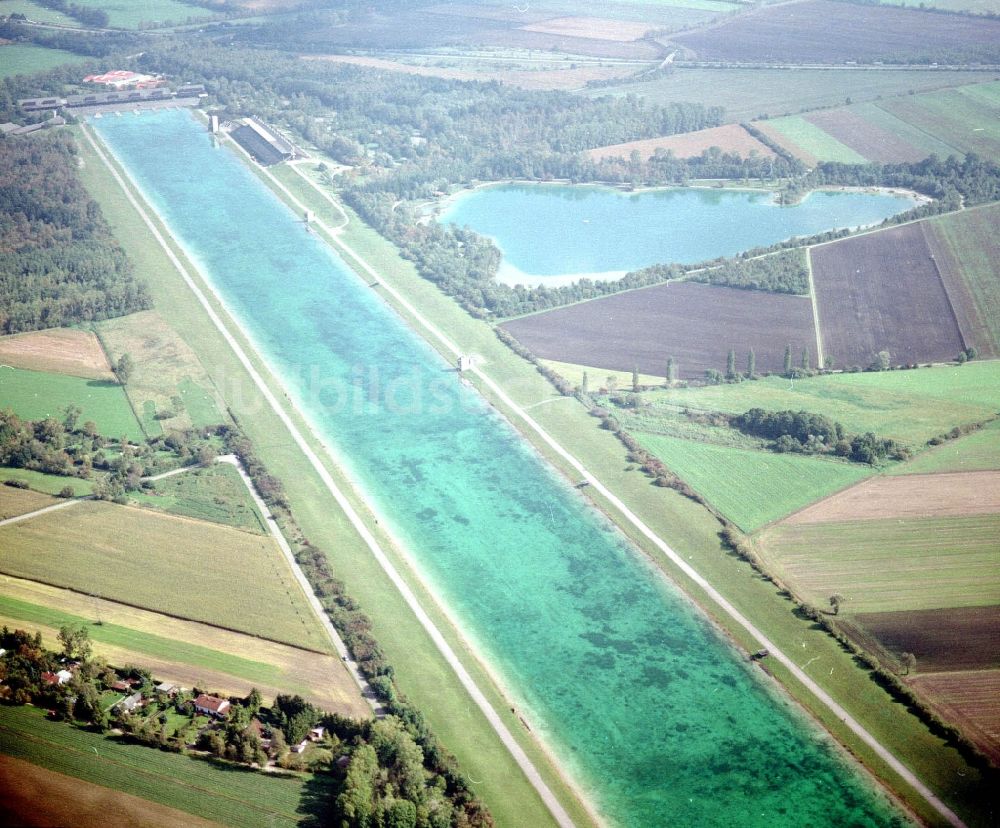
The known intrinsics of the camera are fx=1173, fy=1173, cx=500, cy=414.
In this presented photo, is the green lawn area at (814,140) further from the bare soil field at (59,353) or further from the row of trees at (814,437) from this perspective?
the bare soil field at (59,353)

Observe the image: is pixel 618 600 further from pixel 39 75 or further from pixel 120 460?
pixel 39 75

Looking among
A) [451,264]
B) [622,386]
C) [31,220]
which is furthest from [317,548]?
[31,220]

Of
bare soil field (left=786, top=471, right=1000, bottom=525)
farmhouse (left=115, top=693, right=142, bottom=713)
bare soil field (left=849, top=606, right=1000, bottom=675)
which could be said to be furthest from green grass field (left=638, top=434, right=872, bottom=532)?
farmhouse (left=115, top=693, right=142, bottom=713)

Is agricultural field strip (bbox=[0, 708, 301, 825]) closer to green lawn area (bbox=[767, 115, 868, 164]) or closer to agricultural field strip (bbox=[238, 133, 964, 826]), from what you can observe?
agricultural field strip (bbox=[238, 133, 964, 826])

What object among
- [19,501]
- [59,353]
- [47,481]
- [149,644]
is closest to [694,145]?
[59,353]

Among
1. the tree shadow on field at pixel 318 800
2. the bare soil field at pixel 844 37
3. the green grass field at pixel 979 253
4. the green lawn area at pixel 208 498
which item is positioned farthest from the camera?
the bare soil field at pixel 844 37

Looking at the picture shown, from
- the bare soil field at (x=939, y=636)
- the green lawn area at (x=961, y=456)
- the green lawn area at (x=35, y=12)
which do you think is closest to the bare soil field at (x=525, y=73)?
the green lawn area at (x=35, y=12)
